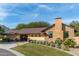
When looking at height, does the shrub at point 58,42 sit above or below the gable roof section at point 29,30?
below

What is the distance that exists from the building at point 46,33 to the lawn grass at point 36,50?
7.7 inches

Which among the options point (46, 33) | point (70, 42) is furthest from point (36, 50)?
point (70, 42)

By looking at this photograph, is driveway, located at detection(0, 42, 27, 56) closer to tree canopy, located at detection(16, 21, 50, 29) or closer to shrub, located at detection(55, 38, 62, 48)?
tree canopy, located at detection(16, 21, 50, 29)

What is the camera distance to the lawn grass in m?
13.1

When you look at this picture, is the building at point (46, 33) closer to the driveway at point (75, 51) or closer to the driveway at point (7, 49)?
the driveway at point (7, 49)

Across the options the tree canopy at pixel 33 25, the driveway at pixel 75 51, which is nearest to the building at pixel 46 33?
the tree canopy at pixel 33 25

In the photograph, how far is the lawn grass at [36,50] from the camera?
13117 mm

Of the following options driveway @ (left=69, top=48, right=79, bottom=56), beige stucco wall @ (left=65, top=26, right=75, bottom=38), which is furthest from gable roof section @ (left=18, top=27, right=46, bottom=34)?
driveway @ (left=69, top=48, right=79, bottom=56)

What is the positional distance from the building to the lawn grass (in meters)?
0.20

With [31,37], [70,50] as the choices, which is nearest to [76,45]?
[70,50]

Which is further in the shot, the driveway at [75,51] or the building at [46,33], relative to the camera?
the building at [46,33]

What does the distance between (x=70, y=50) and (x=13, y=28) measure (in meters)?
1.40

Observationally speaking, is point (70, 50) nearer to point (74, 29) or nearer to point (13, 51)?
point (74, 29)

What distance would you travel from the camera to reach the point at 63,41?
43.6 ft
